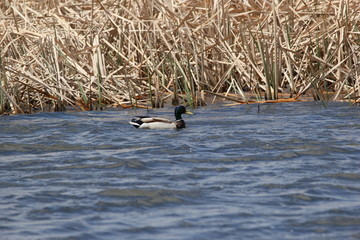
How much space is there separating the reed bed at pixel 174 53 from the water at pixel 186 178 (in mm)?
859

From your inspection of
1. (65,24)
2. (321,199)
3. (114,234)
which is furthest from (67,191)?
(65,24)

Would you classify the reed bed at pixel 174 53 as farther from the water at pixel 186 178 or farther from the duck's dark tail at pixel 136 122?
the duck's dark tail at pixel 136 122

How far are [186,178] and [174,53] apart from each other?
502 centimetres

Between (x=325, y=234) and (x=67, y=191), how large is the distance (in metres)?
2.35

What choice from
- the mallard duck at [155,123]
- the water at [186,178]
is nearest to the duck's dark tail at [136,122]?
the mallard duck at [155,123]

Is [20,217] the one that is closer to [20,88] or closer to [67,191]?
[67,191]

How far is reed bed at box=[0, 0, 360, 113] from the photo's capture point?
1127cm

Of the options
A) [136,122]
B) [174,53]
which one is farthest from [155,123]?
[174,53]

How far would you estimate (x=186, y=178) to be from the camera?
671 centimetres

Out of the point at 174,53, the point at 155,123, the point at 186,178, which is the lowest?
the point at 186,178

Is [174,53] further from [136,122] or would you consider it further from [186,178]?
[186,178]

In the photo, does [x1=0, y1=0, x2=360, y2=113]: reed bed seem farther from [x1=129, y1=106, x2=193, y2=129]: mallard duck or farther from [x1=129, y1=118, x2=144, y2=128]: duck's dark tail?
[x1=129, y1=118, x2=144, y2=128]: duck's dark tail

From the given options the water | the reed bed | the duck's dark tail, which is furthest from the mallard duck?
the reed bed

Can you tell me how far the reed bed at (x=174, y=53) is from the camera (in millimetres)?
11266
